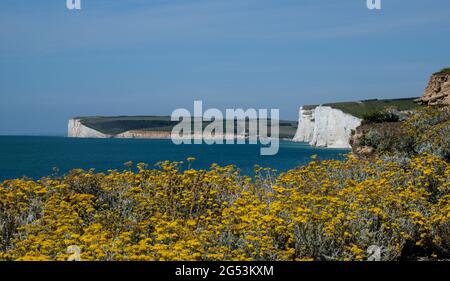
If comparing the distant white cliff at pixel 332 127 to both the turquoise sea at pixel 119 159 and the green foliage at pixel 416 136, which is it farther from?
the green foliage at pixel 416 136

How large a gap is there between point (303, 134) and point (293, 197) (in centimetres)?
14870

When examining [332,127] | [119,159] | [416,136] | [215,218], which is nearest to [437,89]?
[416,136]

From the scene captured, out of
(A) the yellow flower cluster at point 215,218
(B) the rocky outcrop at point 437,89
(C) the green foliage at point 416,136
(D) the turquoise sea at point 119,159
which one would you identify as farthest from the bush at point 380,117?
(A) the yellow flower cluster at point 215,218

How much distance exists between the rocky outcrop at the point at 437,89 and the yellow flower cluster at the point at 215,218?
56.4ft

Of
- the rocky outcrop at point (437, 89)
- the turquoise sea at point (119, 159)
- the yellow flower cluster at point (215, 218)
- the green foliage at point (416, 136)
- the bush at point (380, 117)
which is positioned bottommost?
the turquoise sea at point (119, 159)

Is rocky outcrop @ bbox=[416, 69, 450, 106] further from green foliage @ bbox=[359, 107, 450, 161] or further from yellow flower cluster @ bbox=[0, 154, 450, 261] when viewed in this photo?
yellow flower cluster @ bbox=[0, 154, 450, 261]

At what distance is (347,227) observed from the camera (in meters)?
8.91

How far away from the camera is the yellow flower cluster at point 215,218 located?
7.62 m

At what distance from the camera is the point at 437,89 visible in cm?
3011

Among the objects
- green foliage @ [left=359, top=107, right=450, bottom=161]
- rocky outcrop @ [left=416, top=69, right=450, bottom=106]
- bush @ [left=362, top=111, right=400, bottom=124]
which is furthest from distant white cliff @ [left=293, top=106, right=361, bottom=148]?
green foliage @ [left=359, top=107, right=450, bottom=161]

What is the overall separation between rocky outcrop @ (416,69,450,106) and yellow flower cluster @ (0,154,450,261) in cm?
1719

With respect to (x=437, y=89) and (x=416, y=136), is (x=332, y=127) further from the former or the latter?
(x=416, y=136)
